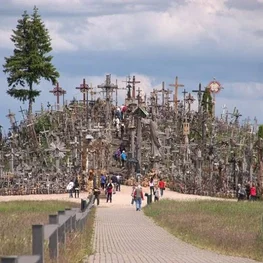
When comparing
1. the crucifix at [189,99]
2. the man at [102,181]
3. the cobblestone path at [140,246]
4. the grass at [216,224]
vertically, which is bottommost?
the cobblestone path at [140,246]

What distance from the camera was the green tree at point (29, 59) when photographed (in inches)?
3317

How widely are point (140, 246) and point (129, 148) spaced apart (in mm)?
49220

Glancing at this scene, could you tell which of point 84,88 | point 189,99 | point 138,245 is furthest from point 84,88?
point 138,245

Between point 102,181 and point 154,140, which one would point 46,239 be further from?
point 154,140

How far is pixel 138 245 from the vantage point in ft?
84.4

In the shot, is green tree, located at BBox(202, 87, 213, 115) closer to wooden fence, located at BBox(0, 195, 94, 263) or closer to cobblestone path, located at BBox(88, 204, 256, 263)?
cobblestone path, located at BBox(88, 204, 256, 263)

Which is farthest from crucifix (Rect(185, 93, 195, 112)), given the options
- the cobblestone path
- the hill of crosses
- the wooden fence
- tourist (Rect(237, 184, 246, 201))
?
the wooden fence

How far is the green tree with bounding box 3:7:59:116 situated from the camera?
8426 cm

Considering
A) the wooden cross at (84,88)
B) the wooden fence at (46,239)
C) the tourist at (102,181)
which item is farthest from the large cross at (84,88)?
the wooden fence at (46,239)

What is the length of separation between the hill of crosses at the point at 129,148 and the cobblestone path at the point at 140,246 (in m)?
21.6

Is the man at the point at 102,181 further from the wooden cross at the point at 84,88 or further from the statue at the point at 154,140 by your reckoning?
the wooden cross at the point at 84,88

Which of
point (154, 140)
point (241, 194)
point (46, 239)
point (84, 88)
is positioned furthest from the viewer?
point (84, 88)

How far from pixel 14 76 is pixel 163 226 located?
168ft

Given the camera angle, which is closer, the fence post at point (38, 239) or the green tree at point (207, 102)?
the fence post at point (38, 239)
